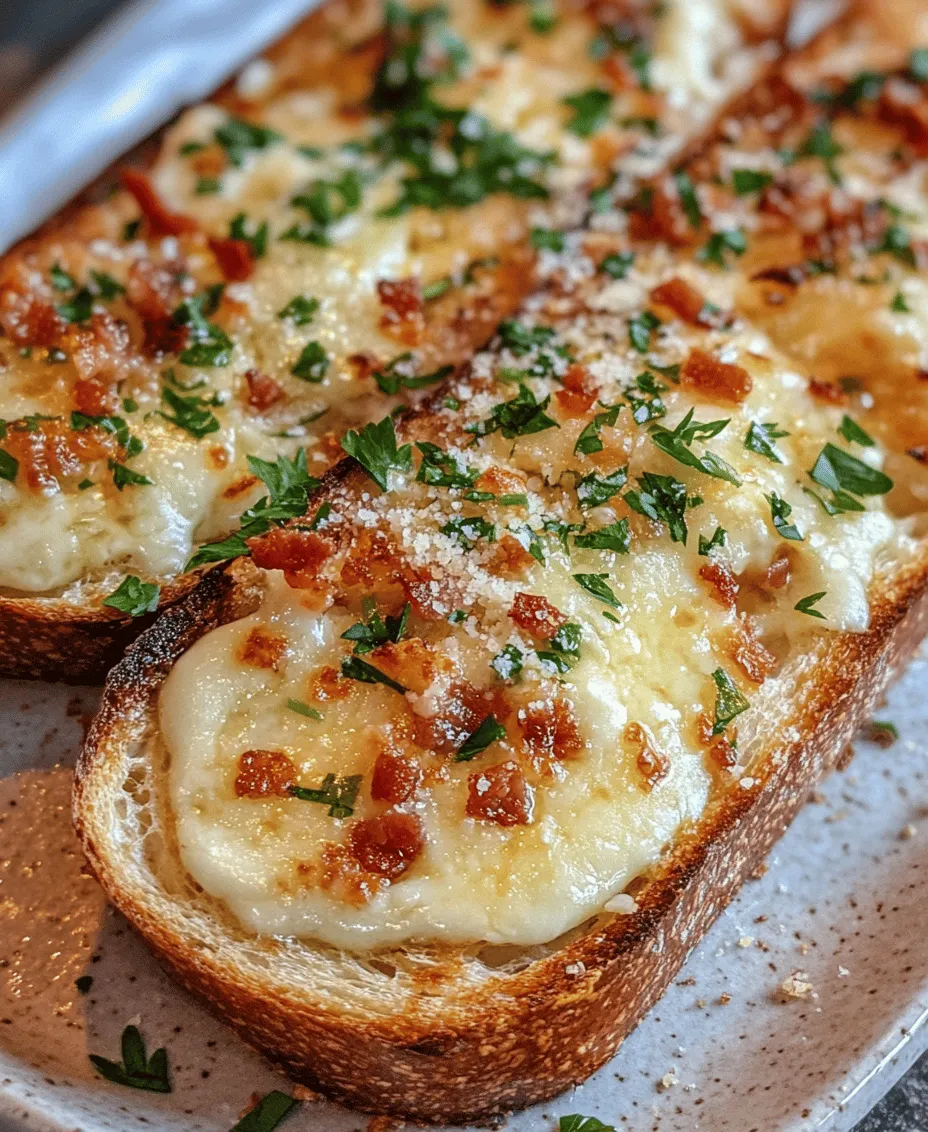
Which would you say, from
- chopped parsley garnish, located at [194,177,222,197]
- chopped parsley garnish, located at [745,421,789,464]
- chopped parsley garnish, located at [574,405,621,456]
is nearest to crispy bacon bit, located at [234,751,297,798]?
chopped parsley garnish, located at [574,405,621,456]

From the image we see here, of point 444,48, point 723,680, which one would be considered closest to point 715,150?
point 444,48

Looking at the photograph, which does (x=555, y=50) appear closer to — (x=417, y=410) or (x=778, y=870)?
(x=417, y=410)

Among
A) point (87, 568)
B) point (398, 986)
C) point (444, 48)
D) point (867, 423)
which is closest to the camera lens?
point (398, 986)

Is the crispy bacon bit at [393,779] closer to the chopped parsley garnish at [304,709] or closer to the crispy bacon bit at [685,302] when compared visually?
the chopped parsley garnish at [304,709]

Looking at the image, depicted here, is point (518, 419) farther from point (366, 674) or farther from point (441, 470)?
point (366, 674)

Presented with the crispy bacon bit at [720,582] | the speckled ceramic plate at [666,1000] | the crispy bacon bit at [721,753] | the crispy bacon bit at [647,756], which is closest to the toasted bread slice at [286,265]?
the speckled ceramic plate at [666,1000]

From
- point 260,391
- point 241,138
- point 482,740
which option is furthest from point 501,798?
point 241,138
